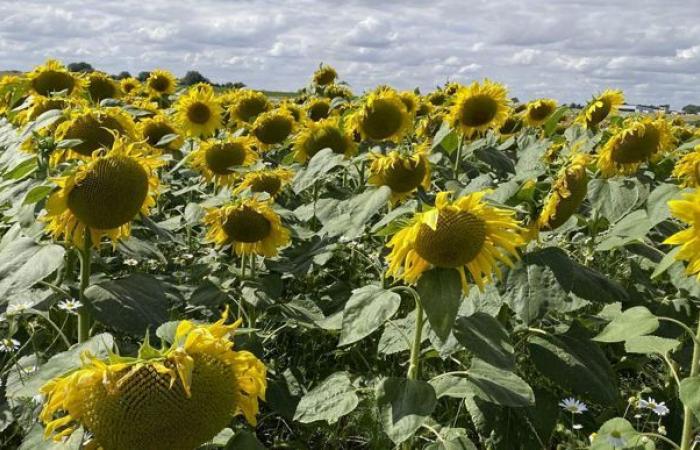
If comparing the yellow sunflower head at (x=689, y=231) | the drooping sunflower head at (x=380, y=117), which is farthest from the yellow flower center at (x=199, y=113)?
the yellow sunflower head at (x=689, y=231)

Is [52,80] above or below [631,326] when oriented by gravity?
above

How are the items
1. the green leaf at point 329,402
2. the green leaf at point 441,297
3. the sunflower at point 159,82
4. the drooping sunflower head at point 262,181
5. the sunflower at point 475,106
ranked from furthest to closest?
the sunflower at point 159,82 < the sunflower at point 475,106 < the drooping sunflower head at point 262,181 < the green leaf at point 329,402 < the green leaf at point 441,297

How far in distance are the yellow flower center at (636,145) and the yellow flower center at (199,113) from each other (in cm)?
275

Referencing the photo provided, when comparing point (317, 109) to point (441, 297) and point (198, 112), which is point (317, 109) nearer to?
point (198, 112)

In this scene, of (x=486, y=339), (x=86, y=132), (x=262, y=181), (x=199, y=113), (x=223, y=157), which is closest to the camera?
(x=486, y=339)

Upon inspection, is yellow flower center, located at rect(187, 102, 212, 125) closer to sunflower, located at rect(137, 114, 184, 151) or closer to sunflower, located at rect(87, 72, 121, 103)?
sunflower, located at rect(87, 72, 121, 103)

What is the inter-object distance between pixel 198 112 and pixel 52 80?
128 centimetres

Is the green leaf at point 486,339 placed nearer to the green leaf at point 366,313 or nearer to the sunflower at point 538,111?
the green leaf at point 366,313

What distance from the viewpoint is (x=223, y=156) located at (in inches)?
150

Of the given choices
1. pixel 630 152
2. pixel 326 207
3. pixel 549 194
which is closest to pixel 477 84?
pixel 630 152

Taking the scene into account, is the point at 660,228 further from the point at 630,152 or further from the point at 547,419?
the point at 547,419

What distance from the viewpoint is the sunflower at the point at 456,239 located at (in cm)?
179

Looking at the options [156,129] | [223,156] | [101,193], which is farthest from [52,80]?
[101,193]

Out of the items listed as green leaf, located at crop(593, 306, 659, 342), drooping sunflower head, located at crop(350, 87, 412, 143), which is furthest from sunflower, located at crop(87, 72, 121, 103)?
green leaf, located at crop(593, 306, 659, 342)
